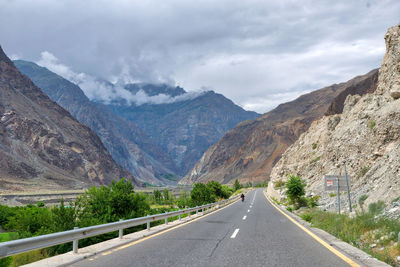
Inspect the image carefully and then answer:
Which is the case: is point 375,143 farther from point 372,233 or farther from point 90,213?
point 90,213

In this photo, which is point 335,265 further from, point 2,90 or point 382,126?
point 2,90

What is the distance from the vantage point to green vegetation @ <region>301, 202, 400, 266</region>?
25.6 feet

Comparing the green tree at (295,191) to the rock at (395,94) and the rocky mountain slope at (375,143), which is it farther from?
the rock at (395,94)

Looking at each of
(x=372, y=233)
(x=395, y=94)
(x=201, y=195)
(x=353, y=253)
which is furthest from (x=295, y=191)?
(x=353, y=253)

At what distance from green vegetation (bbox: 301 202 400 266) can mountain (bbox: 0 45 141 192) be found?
3784 inches

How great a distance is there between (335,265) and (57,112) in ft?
549

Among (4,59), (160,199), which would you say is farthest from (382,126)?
(4,59)

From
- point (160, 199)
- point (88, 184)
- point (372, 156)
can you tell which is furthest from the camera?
point (88, 184)

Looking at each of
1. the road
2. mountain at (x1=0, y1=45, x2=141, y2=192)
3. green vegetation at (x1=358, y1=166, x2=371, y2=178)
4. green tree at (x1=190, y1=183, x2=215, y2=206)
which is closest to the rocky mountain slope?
green vegetation at (x1=358, y1=166, x2=371, y2=178)

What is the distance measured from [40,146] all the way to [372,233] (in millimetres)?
135106

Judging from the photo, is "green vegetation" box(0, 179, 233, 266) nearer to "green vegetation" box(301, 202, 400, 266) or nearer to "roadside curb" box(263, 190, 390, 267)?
"roadside curb" box(263, 190, 390, 267)

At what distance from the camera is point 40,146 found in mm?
128125

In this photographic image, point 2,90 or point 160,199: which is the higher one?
point 2,90

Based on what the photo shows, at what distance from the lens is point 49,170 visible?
116 meters
